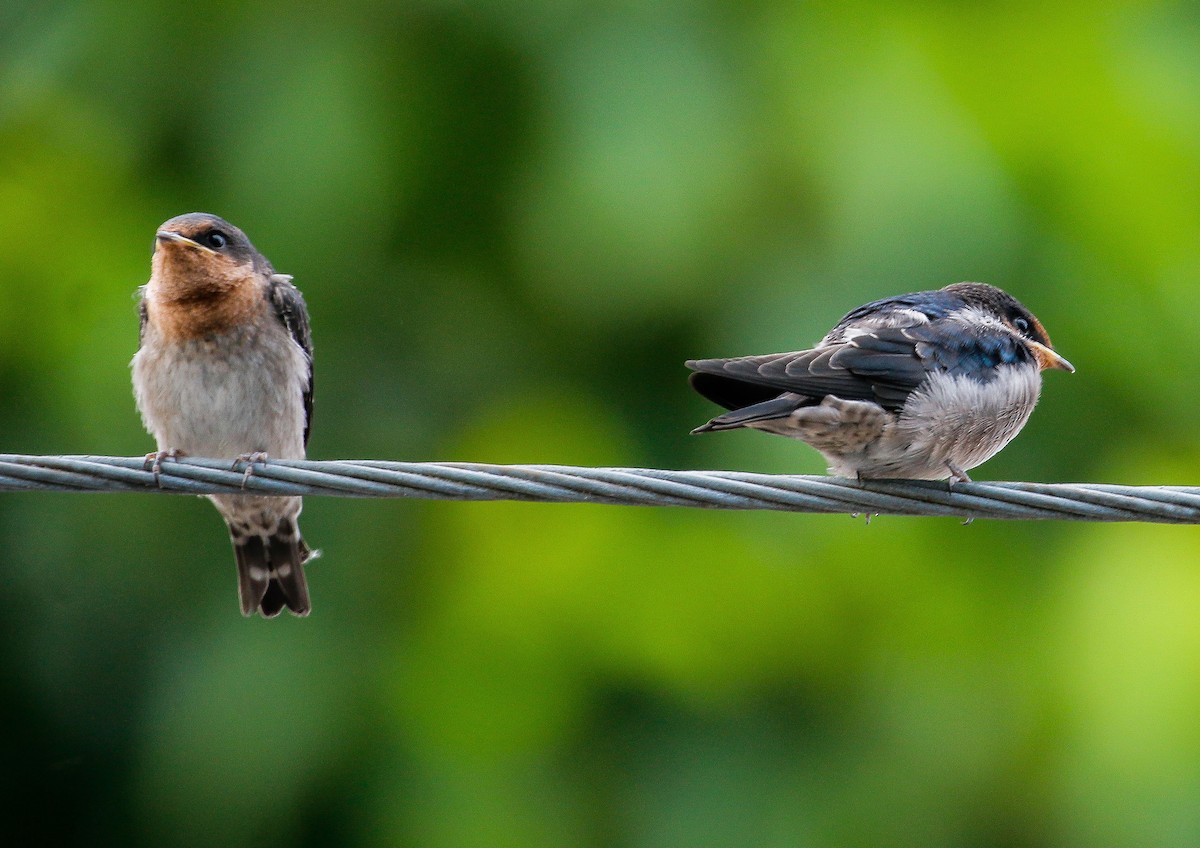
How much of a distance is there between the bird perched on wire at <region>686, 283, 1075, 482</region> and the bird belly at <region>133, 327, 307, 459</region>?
2.11 meters

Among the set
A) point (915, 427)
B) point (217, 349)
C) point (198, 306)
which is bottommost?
point (915, 427)

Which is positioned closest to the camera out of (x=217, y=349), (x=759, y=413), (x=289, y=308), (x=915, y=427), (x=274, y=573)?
(x=759, y=413)

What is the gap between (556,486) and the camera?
3943 millimetres

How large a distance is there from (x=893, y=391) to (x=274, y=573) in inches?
124

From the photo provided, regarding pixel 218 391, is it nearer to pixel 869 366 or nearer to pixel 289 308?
pixel 289 308

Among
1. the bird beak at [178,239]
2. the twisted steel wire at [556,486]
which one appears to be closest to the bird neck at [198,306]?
the bird beak at [178,239]

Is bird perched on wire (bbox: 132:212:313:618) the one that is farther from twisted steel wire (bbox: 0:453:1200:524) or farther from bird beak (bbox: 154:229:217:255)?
twisted steel wire (bbox: 0:453:1200:524)

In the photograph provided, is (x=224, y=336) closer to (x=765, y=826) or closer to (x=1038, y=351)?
(x=1038, y=351)

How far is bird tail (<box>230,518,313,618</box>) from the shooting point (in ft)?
22.4

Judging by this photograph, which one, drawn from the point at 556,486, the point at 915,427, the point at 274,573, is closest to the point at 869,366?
the point at 915,427

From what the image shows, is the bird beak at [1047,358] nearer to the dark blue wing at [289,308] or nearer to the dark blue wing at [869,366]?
the dark blue wing at [869,366]

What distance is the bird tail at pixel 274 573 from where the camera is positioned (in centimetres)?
682

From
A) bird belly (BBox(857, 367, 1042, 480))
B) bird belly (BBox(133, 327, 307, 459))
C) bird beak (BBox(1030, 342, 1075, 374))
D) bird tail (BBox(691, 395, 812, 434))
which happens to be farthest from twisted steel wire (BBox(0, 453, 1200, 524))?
bird belly (BBox(133, 327, 307, 459))

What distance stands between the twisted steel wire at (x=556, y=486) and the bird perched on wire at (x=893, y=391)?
66 centimetres
